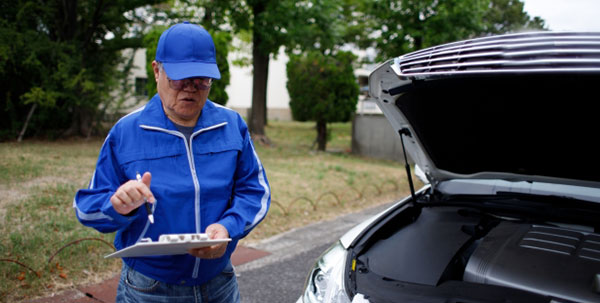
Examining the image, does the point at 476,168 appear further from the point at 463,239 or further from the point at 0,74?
the point at 0,74

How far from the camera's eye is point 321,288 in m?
2.32

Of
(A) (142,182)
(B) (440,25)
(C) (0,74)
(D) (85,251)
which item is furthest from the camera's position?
(B) (440,25)

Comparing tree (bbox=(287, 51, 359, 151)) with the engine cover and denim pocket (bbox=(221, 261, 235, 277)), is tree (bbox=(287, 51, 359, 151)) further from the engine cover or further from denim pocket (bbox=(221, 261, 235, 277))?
denim pocket (bbox=(221, 261, 235, 277))

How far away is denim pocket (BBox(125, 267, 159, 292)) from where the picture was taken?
5.75ft

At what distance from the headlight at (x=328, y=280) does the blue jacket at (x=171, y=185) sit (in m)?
0.58

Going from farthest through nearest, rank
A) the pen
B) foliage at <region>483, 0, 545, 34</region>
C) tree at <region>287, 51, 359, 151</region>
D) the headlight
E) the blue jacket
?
1. foliage at <region>483, 0, 545, 34</region>
2. tree at <region>287, 51, 359, 151</region>
3. the headlight
4. the blue jacket
5. the pen

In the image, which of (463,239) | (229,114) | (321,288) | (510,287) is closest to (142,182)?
(229,114)

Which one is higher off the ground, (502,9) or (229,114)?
(502,9)

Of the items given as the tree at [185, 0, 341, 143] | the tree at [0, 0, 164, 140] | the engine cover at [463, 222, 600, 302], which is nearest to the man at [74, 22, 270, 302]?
the engine cover at [463, 222, 600, 302]

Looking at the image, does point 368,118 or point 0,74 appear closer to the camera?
point 0,74

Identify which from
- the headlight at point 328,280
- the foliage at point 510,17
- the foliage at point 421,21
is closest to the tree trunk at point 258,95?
the foliage at point 421,21

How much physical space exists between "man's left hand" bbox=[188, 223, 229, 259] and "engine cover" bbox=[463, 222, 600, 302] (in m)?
1.27

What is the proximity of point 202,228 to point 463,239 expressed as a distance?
1.54 metres

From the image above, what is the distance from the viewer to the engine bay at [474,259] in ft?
6.31
